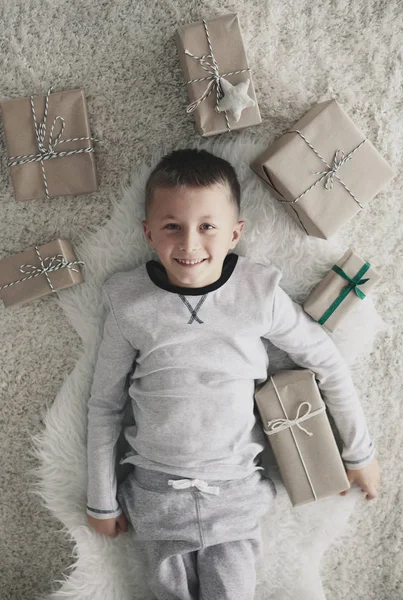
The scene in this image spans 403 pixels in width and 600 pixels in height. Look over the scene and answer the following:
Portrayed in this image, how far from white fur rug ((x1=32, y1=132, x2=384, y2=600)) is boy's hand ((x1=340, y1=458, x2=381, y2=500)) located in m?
0.03

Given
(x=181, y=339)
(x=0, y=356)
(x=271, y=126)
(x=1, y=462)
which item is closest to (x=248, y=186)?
(x=271, y=126)

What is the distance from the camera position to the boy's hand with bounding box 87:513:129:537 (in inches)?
50.4

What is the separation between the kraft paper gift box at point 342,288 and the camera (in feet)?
4.06

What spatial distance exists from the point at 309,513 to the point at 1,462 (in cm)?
78

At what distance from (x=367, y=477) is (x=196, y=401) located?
465 millimetres

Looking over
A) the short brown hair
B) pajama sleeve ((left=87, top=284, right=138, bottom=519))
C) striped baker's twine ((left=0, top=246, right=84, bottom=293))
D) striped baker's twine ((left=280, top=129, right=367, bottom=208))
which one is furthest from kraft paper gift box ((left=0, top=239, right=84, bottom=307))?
striped baker's twine ((left=280, top=129, right=367, bottom=208))

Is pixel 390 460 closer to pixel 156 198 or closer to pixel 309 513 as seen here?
pixel 309 513

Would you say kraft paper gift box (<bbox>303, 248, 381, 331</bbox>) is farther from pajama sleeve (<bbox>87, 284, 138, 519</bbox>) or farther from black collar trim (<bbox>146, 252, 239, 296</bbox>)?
pajama sleeve (<bbox>87, 284, 138, 519</bbox>)

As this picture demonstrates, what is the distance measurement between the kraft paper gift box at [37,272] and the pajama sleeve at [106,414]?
105mm

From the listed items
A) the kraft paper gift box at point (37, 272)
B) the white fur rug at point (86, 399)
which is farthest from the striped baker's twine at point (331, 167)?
the kraft paper gift box at point (37, 272)

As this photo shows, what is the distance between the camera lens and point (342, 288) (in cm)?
125

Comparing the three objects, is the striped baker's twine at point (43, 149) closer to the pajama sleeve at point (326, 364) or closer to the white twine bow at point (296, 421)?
the pajama sleeve at point (326, 364)

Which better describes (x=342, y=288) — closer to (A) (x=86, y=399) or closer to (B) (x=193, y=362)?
(B) (x=193, y=362)

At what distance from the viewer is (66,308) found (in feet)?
4.27
